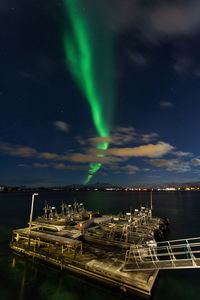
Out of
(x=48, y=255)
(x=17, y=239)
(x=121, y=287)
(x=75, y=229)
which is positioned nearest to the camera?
(x=121, y=287)

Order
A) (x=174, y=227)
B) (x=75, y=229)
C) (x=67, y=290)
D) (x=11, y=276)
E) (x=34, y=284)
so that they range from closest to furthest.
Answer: (x=67, y=290) → (x=34, y=284) → (x=11, y=276) → (x=75, y=229) → (x=174, y=227)

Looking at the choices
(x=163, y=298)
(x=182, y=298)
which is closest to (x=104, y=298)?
(x=163, y=298)

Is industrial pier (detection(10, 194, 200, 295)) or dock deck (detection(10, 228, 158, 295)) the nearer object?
industrial pier (detection(10, 194, 200, 295))

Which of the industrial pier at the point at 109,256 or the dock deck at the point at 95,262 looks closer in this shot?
the industrial pier at the point at 109,256

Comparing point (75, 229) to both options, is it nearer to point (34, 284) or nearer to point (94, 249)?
point (94, 249)

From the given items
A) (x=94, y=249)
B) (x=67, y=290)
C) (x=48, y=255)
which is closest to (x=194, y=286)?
(x=94, y=249)

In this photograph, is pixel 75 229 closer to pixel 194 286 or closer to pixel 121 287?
pixel 121 287

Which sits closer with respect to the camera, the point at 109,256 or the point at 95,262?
the point at 95,262

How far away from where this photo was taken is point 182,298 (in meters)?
19.0

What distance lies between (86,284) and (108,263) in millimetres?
3475

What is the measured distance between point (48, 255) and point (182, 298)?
18220 mm

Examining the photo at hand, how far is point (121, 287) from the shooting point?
1834 cm

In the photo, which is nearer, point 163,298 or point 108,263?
point 163,298

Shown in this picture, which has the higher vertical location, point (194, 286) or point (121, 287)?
point (121, 287)
